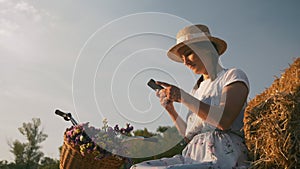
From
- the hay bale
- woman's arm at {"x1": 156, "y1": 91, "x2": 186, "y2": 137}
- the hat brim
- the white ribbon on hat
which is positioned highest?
the white ribbon on hat

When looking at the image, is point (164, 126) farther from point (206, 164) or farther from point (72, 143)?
point (72, 143)

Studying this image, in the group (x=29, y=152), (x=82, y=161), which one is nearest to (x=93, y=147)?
(x=82, y=161)

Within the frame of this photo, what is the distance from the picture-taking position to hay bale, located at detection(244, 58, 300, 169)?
1524mm

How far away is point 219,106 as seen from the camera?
1828mm

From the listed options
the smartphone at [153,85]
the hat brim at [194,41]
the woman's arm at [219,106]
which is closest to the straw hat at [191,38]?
the hat brim at [194,41]

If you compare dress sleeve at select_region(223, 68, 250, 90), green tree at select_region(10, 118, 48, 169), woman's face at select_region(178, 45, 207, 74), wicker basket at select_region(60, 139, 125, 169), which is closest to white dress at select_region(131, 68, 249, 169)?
dress sleeve at select_region(223, 68, 250, 90)

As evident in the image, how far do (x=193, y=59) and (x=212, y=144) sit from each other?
0.56 m

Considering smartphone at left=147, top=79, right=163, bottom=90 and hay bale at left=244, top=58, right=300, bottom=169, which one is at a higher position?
smartphone at left=147, top=79, right=163, bottom=90

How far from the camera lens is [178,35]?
7.10 feet

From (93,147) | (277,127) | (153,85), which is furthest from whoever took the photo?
(93,147)

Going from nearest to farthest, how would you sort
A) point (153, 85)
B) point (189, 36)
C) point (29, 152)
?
point (153, 85) → point (189, 36) → point (29, 152)

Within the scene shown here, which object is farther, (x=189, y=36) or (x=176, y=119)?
(x=176, y=119)

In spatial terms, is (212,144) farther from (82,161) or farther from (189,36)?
(82,161)

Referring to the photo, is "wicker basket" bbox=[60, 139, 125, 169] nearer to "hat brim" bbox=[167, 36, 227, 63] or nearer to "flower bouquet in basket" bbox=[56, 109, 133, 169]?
"flower bouquet in basket" bbox=[56, 109, 133, 169]
